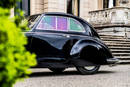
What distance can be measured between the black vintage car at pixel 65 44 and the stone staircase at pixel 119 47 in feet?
13.6

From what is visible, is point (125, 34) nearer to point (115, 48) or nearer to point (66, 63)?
point (115, 48)

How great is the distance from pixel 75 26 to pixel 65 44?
62cm

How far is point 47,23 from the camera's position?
6.82 meters

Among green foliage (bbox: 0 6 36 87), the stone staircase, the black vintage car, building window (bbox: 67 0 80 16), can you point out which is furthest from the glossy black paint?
building window (bbox: 67 0 80 16)

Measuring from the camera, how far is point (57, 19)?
22.8ft

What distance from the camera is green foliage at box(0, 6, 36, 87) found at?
1.44 meters

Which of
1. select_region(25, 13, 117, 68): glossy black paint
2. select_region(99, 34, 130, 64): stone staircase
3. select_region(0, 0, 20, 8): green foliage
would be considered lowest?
select_region(99, 34, 130, 64): stone staircase

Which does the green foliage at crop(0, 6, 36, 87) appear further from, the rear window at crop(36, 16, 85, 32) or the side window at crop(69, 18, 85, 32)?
the side window at crop(69, 18, 85, 32)

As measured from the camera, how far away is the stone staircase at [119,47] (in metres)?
11.7

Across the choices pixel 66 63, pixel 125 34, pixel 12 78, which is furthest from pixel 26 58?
pixel 125 34

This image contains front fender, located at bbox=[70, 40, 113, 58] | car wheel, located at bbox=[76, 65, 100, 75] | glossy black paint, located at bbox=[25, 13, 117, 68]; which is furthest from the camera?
car wheel, located at bbox=[76, 65, 100, 75]

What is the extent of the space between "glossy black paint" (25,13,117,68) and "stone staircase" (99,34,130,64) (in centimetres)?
413

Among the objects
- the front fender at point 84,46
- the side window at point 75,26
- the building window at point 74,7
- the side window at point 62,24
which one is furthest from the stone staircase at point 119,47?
the building window at point 74,7

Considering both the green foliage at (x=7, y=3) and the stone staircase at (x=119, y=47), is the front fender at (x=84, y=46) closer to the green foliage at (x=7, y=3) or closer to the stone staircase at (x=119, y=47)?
the stone staircase at (x=119, y=47)
